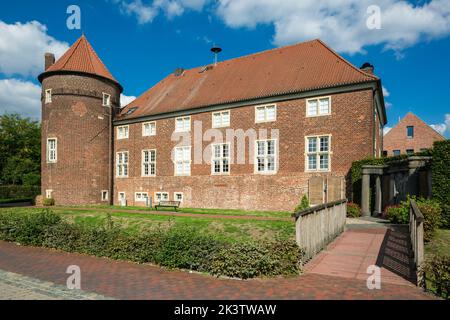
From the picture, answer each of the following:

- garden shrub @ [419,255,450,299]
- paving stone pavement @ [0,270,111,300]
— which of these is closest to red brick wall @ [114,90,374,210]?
garden shrub @ [419,255,450,299]

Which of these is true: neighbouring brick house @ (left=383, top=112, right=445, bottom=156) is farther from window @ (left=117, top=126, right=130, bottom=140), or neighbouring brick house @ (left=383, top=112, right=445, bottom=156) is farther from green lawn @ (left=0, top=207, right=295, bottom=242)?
green lawn @ (left=0, top=207, right=295, bottom=242)

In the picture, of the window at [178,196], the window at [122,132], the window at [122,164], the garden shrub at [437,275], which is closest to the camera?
the garden shrub at [437,275]

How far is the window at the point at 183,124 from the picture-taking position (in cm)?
2688

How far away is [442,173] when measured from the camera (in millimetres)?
13336

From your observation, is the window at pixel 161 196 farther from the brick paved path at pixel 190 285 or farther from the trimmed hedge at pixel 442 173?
the trimmed hedge at pixel 442 173

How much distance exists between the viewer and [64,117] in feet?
92.9

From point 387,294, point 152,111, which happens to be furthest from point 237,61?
point 387,294

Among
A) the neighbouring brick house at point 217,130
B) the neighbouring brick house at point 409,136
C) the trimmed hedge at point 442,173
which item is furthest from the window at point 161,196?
the neighbouring brick house at point 409,136

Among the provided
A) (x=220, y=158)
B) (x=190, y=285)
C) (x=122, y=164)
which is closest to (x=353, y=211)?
(x=220, y=158)

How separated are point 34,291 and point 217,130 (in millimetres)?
19282

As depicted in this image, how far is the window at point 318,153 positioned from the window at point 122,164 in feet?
55.4

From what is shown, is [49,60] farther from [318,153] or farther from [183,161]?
[318,153]

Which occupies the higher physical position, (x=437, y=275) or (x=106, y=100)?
(x=106, y=100)
